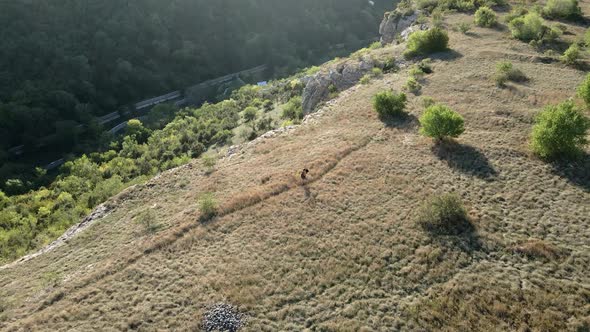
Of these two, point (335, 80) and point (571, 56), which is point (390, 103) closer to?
point (335, 80)

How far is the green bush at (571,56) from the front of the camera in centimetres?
4624

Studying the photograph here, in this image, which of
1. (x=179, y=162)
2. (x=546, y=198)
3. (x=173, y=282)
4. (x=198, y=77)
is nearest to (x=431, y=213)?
(x=546, y=198)

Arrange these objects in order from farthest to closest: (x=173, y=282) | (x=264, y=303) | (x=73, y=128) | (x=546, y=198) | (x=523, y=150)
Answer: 1. (x=73, y=128)
2. (x=523, y=150)
3. (x=546, y=198)
4. (x=173, y=282)
5. (x=264, y=303)

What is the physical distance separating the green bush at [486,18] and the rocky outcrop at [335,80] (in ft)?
64.7

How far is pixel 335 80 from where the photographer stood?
5556 cm

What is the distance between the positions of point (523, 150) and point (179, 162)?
39.1 m

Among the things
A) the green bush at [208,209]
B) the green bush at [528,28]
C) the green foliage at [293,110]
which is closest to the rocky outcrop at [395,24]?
the green bush at [528,28]

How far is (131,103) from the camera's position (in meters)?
97.6

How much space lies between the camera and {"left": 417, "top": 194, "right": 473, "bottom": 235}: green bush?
2583 centimetres

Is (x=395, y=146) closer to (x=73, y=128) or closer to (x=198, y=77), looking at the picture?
(x=73, y=128)

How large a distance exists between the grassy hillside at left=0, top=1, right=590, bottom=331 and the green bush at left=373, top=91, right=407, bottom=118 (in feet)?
5.00

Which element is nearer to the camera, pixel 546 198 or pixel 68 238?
pixel 546 198

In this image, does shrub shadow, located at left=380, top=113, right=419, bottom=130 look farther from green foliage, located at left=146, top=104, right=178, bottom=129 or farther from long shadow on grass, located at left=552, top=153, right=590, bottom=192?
green foliage, located at left=146, top=104, right=178, bottom=129

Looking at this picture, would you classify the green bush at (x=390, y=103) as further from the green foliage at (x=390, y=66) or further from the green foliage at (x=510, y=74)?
the green foliage at (x=390, y=66)
